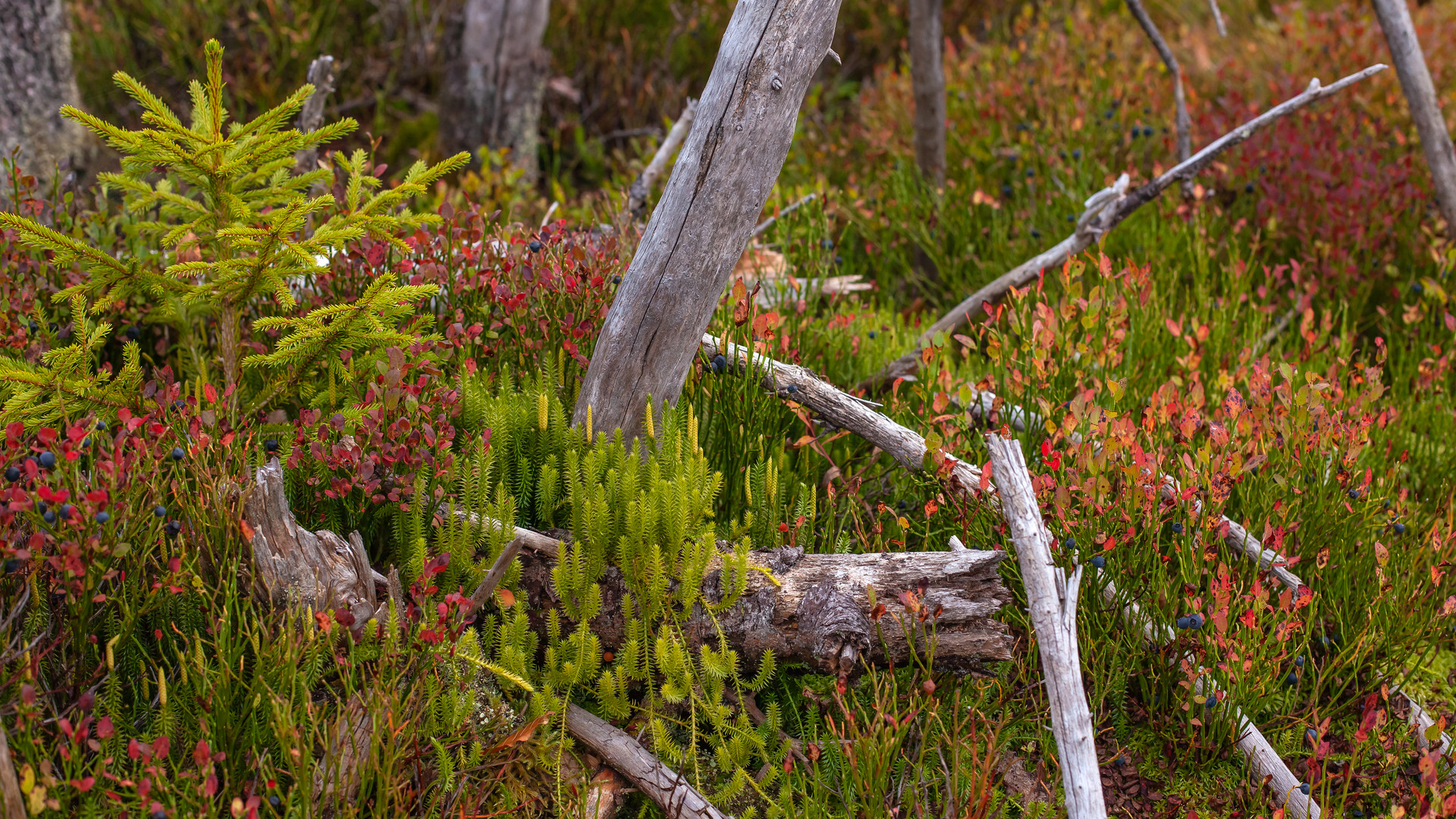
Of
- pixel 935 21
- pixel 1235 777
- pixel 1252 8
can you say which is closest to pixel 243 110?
pixel 935 21

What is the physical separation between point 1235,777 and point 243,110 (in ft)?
25.4

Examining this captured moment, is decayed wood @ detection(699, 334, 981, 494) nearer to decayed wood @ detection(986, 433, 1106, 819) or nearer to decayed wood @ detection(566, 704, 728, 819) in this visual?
decayed wood @ detection(986, 433, 1106, 819)

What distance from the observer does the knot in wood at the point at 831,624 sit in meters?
2.76

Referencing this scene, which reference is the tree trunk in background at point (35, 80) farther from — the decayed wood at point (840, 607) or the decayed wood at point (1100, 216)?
the decayed wood at point (1100, 216)

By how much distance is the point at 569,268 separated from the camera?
359 centimetres

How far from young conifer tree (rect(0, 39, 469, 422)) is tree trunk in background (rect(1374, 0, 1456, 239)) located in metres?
4.45

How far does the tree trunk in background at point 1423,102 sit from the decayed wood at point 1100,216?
0.29 meters

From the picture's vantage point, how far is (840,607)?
2.78 metres

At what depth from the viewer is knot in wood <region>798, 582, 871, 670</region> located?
2.76 meters

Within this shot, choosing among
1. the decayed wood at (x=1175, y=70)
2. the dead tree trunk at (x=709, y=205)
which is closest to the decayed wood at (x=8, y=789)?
the dead tree trunk at (x=709, y=205)

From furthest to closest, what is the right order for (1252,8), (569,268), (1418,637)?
(1252,8) < (569,268) < (1418,637)

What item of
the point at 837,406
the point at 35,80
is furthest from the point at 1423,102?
the point at 35,80

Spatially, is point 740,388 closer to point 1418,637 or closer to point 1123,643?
point 1123,643

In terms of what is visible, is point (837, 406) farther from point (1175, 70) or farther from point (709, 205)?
point (1175, 70)
